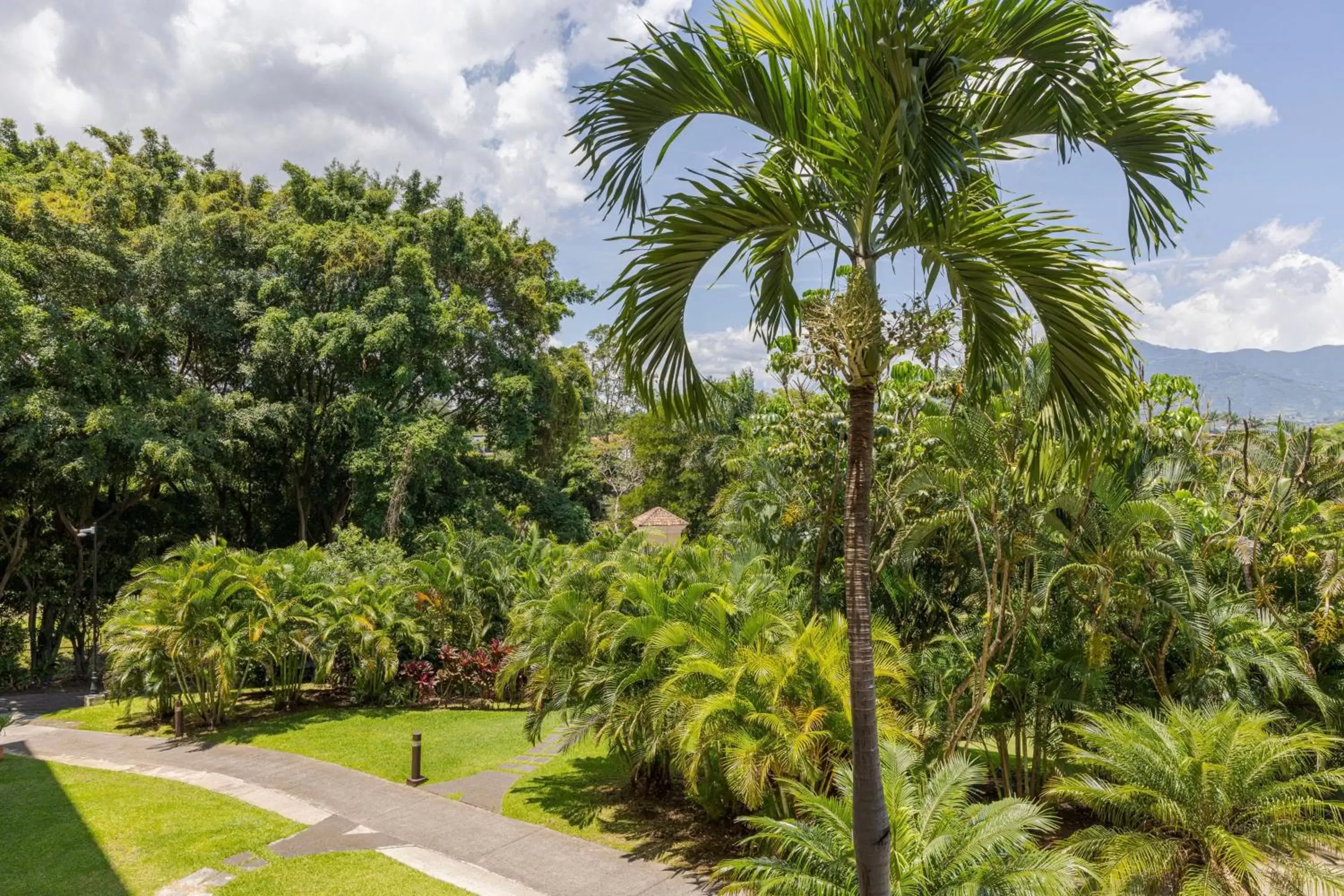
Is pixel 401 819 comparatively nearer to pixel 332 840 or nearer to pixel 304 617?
pixel 332 840

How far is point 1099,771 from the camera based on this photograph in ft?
23.6

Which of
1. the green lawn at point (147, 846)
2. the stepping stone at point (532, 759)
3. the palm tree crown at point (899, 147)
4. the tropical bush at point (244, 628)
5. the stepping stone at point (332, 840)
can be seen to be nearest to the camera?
the palm tree crown at point (899, 147)

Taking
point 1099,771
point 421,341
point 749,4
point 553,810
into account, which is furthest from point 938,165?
point 421,341

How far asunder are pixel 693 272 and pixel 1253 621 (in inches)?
314

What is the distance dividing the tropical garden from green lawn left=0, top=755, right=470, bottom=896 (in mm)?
2658

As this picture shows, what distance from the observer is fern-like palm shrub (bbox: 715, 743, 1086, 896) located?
514cm

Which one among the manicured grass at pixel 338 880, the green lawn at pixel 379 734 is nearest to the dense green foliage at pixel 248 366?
the green lawn at pixel 379 734

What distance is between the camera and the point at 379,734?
1319 centimetres

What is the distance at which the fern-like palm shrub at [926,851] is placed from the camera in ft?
16.9

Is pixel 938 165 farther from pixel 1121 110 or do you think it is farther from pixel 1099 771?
pixel 1099 771

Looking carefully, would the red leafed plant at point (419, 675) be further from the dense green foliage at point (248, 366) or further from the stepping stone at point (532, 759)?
the dense green foliage at point (248, 366)

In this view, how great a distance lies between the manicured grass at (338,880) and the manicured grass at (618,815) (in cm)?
188

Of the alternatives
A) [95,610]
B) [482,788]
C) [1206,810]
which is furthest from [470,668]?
[1206,810]

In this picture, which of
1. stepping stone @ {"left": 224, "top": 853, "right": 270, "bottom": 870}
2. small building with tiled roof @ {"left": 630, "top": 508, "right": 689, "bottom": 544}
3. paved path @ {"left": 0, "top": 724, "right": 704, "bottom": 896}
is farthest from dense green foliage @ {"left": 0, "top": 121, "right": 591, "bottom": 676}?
stepping stone @ {"left": 224, "top": 853, "right": 270, "bottom": 870}
